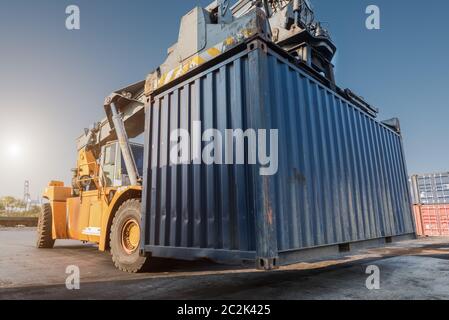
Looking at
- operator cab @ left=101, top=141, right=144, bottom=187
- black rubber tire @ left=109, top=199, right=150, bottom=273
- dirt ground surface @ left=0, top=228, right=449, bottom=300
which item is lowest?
dirt ground surface @ left=0, top=228, right=449, bottom=300

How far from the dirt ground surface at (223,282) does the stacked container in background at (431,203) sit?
38.0 feet

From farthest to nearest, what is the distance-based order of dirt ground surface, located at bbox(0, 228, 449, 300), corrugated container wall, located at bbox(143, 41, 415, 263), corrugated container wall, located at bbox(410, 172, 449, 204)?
corrugated container wall, located at bbox(410, 172, 449, 204) → dirt ground surface, located at bbox(0, 228, 449, 300) → corrugated container wall, located at bbox(143, 41, 415, 263)

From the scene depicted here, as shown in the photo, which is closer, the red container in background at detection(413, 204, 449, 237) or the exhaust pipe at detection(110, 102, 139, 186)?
the exhaust pipe at detection(110, 102, 139, 186)

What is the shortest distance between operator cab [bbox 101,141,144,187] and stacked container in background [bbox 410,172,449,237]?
52.4ft

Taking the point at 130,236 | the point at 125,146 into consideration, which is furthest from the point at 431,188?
the point at 130,236

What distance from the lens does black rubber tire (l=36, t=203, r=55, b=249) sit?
9297mm

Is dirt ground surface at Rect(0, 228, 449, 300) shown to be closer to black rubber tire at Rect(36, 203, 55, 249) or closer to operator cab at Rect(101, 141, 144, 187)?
operator cab at Rect(101, 141, 144, 187)

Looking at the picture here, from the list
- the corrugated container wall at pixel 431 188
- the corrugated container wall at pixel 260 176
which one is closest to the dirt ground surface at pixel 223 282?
the corrugated container wall at pixel 260 176

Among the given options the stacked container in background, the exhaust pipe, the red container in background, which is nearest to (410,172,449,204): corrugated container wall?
the stacked container in background

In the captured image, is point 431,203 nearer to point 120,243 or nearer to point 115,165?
point 115,165

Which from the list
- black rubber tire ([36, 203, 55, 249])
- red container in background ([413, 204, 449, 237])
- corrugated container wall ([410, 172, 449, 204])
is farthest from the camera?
corrugated container wall ([410, 172, 449, 204])

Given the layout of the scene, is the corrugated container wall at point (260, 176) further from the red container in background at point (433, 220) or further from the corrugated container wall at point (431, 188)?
the corrugated container wall at point (431, 188)
